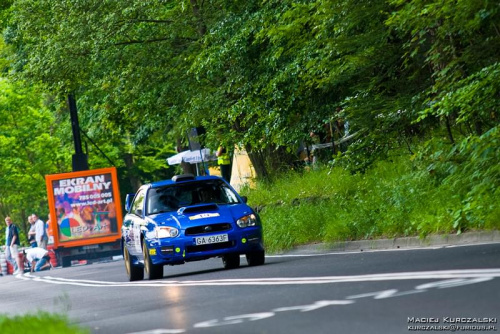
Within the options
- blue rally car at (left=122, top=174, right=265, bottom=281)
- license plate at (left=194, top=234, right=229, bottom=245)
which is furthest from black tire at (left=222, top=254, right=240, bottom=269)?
license plate at (left=194, top=234, right=229, bottom=245)

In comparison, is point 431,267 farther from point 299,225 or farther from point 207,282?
point 299,225

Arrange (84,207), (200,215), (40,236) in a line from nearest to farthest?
(200,215) → (84,207) → (40,236)

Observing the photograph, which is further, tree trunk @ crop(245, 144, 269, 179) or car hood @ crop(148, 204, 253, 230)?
tree trunk @ crop(245, 144, 269, 179)

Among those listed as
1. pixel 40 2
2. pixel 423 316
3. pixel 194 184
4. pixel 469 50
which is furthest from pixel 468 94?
pixel 40 2

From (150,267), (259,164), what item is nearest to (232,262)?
(150,267)

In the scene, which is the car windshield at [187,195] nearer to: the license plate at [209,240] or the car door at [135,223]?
the car door at [135,223]

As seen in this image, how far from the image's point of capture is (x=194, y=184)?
19.9 meters

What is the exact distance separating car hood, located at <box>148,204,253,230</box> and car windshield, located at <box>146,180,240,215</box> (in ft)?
1.31

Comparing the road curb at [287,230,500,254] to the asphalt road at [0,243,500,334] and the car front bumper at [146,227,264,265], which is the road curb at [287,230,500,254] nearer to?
the asphalt road at [0,243,500,334]

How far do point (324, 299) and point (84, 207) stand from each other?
29.8m

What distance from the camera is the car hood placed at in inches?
726

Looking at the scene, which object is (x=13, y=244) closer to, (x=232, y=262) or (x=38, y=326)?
(x=232, y=262)

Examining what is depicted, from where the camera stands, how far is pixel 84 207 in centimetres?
3988

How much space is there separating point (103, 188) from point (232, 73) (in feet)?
44.6
